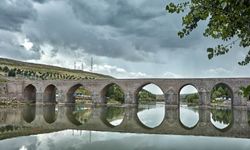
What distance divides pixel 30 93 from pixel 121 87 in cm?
1939

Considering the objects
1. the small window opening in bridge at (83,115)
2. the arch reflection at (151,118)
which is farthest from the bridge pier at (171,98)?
the small window opening in bridge at (83,115)

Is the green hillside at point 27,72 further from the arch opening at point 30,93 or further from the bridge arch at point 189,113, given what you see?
the bridge arch at point 189,113

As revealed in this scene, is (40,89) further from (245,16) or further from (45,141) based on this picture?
(245,16)

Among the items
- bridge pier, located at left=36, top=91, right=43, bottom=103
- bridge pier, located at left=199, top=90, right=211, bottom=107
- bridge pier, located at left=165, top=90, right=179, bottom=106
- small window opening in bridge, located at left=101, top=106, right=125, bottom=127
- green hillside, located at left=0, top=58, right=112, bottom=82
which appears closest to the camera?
small window opening in bridge, located at left=101, top=106, right=125, bottom=127

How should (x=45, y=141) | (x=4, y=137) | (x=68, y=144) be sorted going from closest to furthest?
(x=68, y=144) < (x=45, y=141) < (x=4, y=137)

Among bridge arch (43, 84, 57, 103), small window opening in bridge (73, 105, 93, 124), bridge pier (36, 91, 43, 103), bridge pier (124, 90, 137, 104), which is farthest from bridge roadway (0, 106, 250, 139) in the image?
bridge arch (43, 84, 57, 103)

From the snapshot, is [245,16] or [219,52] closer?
[245,16]

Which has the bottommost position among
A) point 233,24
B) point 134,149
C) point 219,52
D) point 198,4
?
point 134,149

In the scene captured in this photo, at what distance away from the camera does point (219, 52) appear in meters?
5.02

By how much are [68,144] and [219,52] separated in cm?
1140

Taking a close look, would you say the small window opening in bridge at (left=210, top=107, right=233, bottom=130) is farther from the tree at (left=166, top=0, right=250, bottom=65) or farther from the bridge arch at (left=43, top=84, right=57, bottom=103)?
the bridge arch at (left=43, top=84, right=57, bottom=103)

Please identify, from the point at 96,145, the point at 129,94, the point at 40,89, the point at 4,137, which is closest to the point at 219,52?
the point at 96,145

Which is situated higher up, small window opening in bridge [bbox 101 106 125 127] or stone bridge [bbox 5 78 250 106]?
stone bridge [bbox 5 78 250 106]

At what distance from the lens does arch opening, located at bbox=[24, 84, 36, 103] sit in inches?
2488
